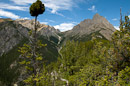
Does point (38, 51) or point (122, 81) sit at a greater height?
point (38, 51)

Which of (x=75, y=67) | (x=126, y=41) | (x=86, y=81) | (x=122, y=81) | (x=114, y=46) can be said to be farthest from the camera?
(x=75, y=67)

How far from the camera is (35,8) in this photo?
1516 cm

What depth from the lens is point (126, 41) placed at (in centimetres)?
1012

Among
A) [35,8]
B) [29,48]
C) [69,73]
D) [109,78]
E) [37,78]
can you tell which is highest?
[35,8]

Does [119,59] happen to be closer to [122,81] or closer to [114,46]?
[114,46]

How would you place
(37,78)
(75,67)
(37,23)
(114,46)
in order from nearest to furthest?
(114,46) < (37,78) < (37,23) < (75,67)

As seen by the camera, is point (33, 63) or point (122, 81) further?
point (33, 63)

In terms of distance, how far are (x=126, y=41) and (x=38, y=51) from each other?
11677 mm

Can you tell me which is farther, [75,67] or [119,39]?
[75,67]

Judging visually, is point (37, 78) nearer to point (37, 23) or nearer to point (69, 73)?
point (37, 23)

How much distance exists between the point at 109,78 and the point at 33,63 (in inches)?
415

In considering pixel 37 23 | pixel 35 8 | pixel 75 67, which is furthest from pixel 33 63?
pixel 75 67

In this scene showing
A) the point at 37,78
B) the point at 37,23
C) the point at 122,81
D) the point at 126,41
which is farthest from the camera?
the point at 37,23

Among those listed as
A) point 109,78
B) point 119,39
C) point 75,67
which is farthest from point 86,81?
point 75,67
